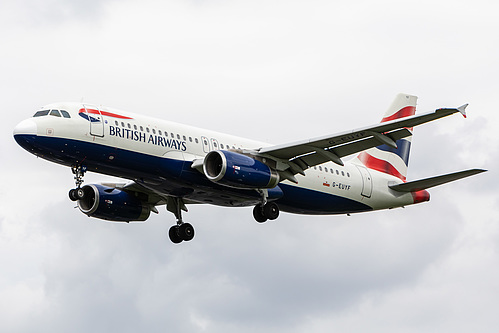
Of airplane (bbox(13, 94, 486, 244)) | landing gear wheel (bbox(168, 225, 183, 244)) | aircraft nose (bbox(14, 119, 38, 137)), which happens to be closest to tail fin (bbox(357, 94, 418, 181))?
airplane (bbox(13, 94, 486, 244))

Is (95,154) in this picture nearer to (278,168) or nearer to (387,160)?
(278,168)

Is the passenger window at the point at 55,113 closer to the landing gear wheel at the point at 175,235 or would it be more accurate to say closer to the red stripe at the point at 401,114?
Result: the landing gear wheel at the point at 175,235

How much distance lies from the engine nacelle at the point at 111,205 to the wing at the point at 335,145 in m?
9.22

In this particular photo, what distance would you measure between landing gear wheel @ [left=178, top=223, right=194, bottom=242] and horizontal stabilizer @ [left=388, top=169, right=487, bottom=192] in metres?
11.1

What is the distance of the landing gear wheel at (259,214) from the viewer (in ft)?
153

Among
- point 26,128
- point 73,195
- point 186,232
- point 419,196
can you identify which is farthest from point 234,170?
point 419,196

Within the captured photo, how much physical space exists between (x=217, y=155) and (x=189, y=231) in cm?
823

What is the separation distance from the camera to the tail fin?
53.5m

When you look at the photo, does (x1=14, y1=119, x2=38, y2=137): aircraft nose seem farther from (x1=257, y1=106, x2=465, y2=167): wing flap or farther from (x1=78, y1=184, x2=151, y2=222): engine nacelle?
(x1=257, y1=106, x2=465, y2=167): wing flap

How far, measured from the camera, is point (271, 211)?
153ft

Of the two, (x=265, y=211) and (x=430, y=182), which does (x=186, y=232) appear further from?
(x=430, y=182)

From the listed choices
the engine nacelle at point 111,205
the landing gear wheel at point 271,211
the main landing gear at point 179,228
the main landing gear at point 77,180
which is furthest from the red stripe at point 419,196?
the main landing gear at point 77,180

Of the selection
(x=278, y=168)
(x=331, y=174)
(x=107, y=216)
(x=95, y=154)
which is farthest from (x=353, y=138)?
(x=107, y=216)

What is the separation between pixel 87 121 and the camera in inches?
1646
